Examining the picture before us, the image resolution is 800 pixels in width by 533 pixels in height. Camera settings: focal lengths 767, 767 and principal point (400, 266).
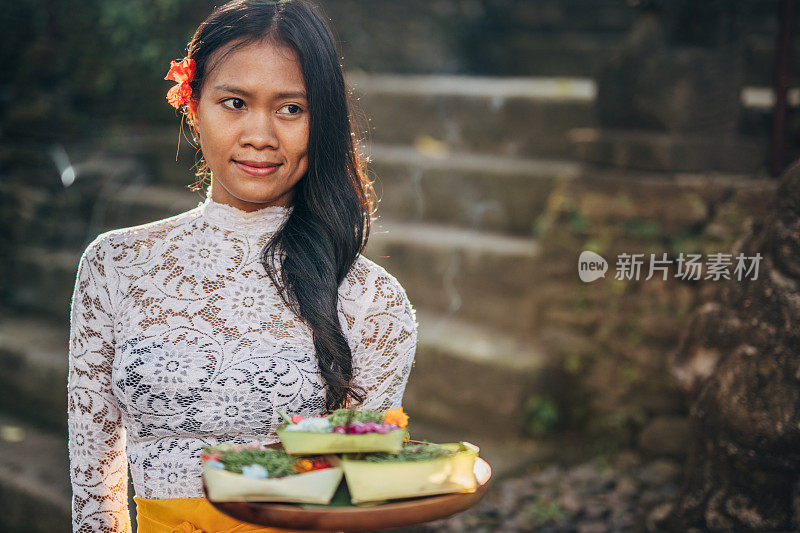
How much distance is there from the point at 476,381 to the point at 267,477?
2759mm

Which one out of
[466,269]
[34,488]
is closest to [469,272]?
[466,269]

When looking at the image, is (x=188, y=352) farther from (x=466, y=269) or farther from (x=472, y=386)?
(x=466, y=269)

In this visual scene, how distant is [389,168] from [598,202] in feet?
5.31

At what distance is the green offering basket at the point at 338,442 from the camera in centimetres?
139

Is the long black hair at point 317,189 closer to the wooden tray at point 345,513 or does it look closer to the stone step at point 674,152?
the wooden tray at point 345,513

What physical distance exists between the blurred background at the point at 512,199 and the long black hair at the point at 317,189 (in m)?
1.00

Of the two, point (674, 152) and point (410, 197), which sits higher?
point (410, 197)

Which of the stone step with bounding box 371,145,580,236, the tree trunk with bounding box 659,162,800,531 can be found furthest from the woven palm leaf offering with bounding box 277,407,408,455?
the stone step with bounding box 371,145,580,236

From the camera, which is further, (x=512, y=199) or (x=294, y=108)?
(x=512, y=199)

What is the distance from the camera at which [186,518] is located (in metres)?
1.76

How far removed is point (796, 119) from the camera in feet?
11.9

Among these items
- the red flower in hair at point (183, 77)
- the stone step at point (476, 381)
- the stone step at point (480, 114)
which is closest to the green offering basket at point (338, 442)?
the red flower in hair at point (183, 77)

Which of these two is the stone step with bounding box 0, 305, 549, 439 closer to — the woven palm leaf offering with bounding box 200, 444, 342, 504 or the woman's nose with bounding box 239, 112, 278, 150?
the woman's nose with bounding box 239, 112, 278, 150

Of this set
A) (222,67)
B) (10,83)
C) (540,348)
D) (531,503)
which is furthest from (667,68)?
(10,83)
